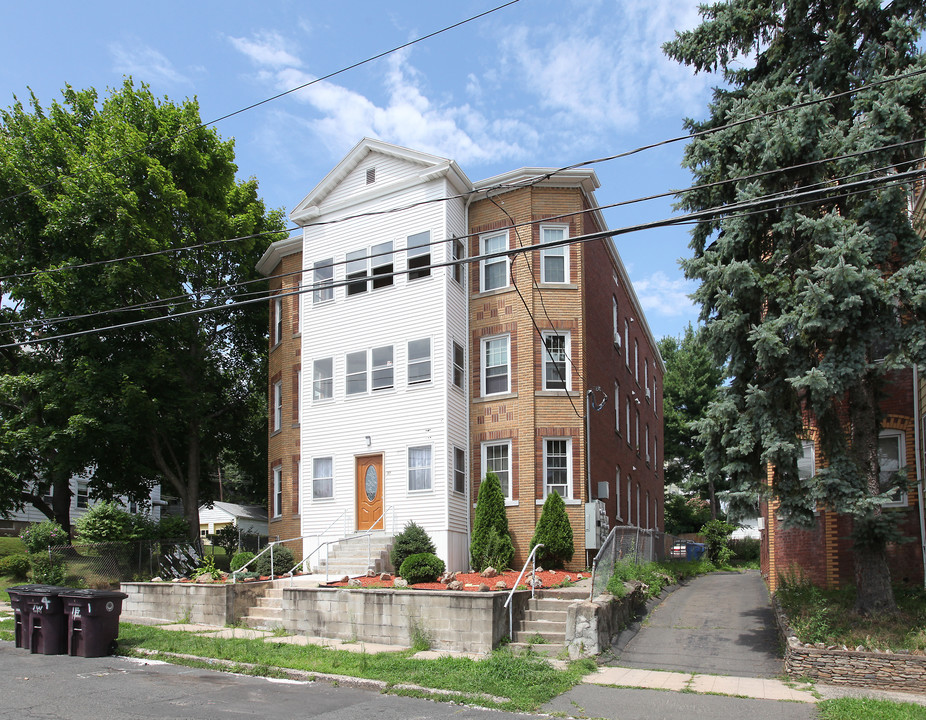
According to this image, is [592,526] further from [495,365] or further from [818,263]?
[818,263]

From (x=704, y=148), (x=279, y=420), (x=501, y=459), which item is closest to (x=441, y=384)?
(x=501, y=459)

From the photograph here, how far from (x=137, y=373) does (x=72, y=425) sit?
2661 millimetres

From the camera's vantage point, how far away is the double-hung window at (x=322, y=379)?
2381 centimetres

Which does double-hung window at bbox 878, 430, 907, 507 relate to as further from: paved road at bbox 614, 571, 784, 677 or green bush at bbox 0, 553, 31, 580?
green bush at bbox 0, 553, 31, 580

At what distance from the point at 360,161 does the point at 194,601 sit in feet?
42.8

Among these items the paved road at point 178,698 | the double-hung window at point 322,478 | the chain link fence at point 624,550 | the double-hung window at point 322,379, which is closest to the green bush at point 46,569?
the double-hung window at point 322,478

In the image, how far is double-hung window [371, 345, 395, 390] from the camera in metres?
22.6

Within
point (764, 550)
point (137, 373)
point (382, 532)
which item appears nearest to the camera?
point (382, 532)

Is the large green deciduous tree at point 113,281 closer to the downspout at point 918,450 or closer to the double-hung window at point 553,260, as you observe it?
the double-hung window at point 553,260

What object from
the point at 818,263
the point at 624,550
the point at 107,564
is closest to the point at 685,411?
the point at 624,550

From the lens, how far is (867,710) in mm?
9727

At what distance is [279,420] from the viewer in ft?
88.5

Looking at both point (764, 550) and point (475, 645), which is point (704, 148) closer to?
point (475, 645)

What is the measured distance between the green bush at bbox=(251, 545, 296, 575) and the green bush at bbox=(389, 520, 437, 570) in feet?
11.4
